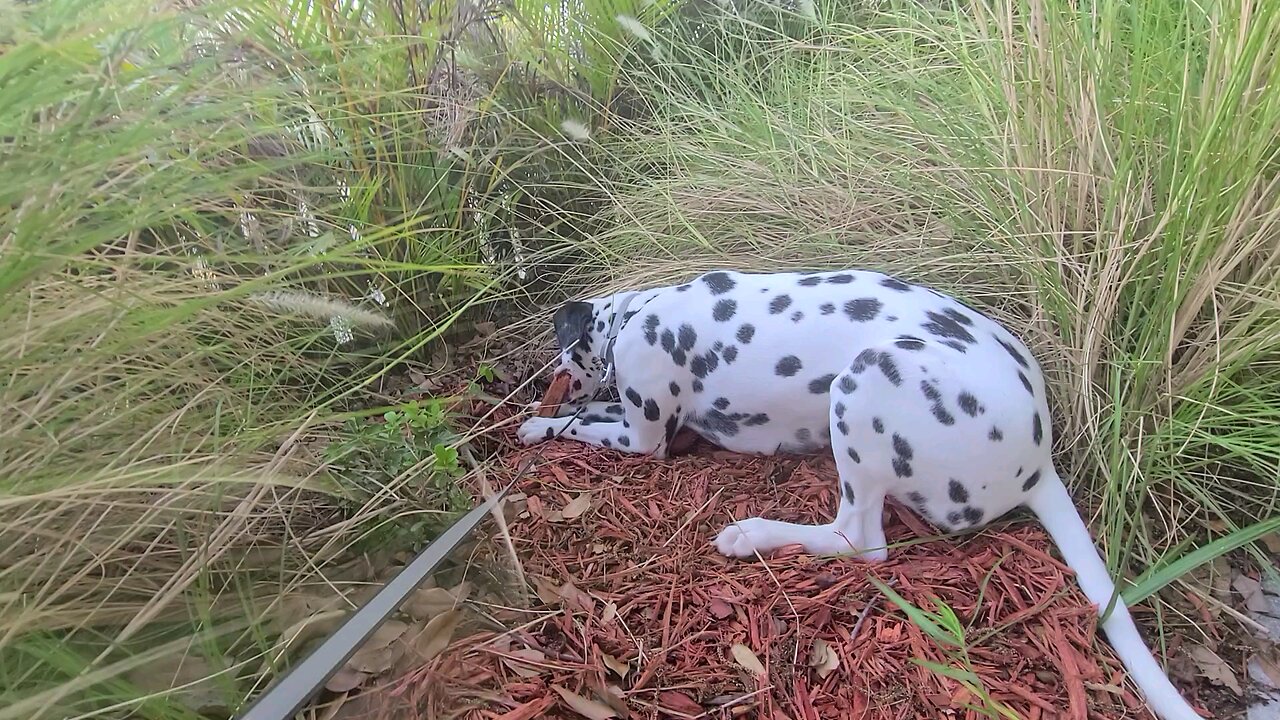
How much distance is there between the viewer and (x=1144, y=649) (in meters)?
1.20

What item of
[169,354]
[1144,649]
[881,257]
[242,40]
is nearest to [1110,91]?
[881,257]

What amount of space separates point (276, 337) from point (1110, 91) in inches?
69.6

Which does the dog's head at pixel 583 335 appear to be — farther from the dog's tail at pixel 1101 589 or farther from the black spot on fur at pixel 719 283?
the dog's tail at pixel 1101 589

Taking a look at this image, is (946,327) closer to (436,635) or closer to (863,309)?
(863,309)

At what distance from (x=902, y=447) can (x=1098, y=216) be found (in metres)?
0.67

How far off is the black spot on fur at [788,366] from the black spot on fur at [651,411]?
0.33m

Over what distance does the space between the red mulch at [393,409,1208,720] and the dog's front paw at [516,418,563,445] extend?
0.88ft

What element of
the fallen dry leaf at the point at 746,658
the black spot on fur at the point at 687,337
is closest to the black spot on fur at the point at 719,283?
the black spot on fur at the point at 687,337

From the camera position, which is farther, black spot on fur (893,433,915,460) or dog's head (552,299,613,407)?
dog's head (552,299,613,407)

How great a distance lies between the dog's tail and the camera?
115 cm

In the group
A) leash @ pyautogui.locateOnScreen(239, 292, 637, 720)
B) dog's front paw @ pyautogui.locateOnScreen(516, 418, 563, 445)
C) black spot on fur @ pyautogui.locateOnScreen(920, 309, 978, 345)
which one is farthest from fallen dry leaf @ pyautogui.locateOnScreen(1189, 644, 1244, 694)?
dog's front paw @ pyautogui.locateOnScreen(516, 418, 563, 445)

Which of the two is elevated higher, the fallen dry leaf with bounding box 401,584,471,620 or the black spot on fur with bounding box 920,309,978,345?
the black spot on fur with bounding box 920,309,978,345

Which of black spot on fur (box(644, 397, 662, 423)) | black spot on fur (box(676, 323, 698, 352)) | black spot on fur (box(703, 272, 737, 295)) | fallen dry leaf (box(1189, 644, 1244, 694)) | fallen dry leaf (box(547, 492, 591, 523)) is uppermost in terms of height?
black spot on fur (box(703, 272, 737, 295))

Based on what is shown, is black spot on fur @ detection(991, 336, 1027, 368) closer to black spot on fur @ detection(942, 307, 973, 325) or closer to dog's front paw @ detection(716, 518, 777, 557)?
black spot on fur @ detection(942, 307, 973, 325)
